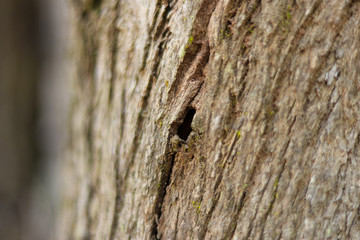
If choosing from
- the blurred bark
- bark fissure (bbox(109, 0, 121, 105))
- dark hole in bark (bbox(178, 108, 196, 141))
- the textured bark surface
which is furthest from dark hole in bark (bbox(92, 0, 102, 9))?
the blurred bark

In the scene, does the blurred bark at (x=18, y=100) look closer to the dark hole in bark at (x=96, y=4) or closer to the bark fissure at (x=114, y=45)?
the dark hole in bark at (x=96, y=4)

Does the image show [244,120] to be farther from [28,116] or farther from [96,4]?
[28,116]

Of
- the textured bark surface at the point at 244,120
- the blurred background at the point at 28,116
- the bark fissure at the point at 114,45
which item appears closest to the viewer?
the textured bark surface at the point at 244,120

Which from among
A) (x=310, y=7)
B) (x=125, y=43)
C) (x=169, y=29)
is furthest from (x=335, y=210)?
(x=125, y=43)

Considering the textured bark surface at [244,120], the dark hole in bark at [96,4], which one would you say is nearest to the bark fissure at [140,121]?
the textured bark surface at [244,120]

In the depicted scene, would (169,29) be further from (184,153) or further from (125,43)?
(184,153)

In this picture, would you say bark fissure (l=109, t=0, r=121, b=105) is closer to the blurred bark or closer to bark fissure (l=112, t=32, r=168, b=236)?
bark fissure (l=112, t=32, r=168, b=236)

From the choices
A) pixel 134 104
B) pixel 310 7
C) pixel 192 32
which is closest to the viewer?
pixel 310 7
